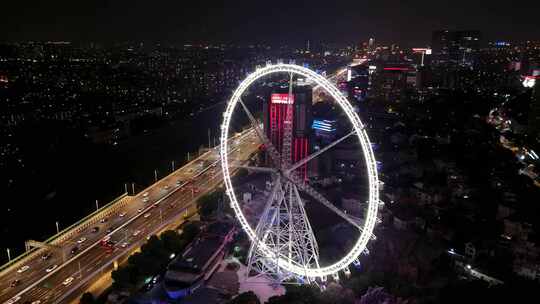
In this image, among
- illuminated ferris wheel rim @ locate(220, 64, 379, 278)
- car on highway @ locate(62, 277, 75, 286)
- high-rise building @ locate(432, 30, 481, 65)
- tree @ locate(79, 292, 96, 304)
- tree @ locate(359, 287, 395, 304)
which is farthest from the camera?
high-rise building @ locate(432, 30, 481, 65)

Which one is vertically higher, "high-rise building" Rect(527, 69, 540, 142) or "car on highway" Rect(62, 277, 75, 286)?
"high-rise building" Rect(527, 69, 540, 142)

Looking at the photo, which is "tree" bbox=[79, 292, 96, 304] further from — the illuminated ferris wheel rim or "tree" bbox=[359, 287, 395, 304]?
"tree" bbox=[359, 287, 395, 304]

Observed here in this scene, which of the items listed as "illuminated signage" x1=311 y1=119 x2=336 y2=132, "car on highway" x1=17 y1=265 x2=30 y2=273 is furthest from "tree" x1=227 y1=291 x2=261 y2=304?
"illuminated signage" x1=311 y1=119 x2=336 y2=132

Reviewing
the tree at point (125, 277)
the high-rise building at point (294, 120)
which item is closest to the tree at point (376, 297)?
the tree at point (125, 277)

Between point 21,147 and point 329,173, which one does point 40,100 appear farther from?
point 329,173

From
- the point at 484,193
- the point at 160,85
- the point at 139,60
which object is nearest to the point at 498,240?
the point at 484,193

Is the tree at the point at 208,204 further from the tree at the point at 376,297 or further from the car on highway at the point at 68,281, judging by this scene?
the tree at the point at 376,297
